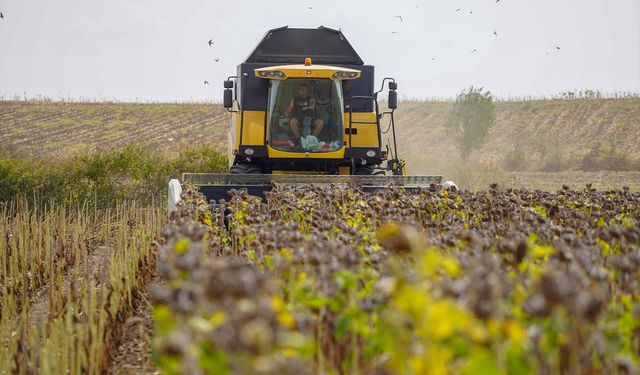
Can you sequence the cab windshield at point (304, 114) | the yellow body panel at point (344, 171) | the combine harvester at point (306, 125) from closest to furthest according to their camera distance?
the combine harvester at point (306, 125) → the cab windshield at point (304, 114) → the yellow body panel at point (344, 171)

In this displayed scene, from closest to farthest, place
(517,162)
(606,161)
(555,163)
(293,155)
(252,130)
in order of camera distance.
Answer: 1. (293,155)
2. (252,130)
3. (606,161)
4. (555,163)
5. (517,162)

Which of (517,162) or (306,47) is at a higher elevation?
(306,47)

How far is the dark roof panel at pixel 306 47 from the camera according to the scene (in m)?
15.0

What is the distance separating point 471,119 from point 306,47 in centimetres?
3249

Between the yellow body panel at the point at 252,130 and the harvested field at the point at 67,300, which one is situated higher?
the yellow body panel at the point at 252,130

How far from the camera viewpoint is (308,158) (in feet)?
44.5

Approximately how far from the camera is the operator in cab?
44.1 feet

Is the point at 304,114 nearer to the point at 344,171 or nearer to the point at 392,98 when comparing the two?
the point at 344,171

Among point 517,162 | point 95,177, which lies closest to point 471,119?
point 517,162

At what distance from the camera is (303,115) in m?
13.5

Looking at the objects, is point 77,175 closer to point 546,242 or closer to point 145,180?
point 145,180

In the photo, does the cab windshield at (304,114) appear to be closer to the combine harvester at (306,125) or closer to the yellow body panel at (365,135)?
the combine harvester at (306,125)

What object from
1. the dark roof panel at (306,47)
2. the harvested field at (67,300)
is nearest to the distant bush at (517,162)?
the dark roof panel at (306,47)

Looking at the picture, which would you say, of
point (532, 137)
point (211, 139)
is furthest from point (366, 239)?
point (532, 137)
